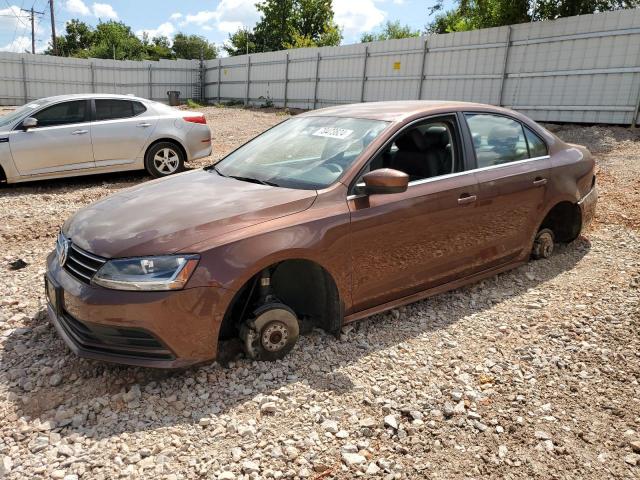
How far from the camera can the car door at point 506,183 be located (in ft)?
13.4

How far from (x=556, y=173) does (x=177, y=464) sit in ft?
12.6

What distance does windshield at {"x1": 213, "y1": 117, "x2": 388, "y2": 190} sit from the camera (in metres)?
3.54

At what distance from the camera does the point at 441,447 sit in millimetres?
2629

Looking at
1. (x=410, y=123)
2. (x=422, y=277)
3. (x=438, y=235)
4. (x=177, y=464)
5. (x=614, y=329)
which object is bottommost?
(x=177, y=464)

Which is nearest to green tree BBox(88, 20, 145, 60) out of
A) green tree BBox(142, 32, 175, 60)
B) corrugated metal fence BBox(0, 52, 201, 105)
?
green tree BBox(142, 32, 175, 60)

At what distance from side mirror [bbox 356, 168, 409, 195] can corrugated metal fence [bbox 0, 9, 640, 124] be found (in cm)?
1084

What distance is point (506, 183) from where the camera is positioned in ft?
13.7

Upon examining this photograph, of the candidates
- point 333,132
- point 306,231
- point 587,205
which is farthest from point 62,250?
point 587,205

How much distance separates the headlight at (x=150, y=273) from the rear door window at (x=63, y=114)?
20.7 feet

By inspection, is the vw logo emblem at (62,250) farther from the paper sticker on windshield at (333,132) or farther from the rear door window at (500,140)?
the rear door window at (500,140)

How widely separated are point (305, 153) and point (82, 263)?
1.71 meters

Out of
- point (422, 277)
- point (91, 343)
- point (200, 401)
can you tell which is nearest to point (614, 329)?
point (422, 277)

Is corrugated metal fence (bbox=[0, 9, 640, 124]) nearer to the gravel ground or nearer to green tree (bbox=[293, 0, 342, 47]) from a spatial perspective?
the gravel ground

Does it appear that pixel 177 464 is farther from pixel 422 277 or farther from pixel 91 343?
pixel 422 277
